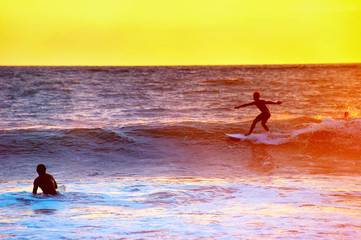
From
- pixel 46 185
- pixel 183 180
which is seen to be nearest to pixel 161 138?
pixel 183 180

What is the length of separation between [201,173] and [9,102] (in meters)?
25.1

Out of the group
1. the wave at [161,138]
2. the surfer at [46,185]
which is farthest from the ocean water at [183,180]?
the surfer at [46,185]

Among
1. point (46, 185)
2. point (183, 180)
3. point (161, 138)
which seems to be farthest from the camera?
point (161, 138)

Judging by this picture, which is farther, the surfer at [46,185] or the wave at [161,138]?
the wave at [161,138]

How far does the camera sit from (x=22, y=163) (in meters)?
12.8

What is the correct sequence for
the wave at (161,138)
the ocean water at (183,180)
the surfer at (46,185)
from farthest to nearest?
the wave at (161,138) < the surfer at (46,185) < the ocean water at (183,180)

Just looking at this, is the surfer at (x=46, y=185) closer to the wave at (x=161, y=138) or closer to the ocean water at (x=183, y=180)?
the ocean water at (x=183, y=180)

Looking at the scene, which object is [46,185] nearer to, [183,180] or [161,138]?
[183,180]

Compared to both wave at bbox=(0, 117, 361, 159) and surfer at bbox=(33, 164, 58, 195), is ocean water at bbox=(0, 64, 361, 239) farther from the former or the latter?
surfer at bbox=(33, 164, 58, 195)

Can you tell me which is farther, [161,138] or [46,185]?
[161,138]

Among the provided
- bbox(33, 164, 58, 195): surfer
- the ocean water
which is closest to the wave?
the ocean water

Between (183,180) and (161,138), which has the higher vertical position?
(161,138)

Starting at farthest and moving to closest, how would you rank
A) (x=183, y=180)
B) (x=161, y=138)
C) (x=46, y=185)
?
1. (x=161, y=138)
2. (x=183, y=180)
3. (x=46, y=185)

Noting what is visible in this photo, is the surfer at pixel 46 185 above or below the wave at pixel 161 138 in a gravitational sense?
below
